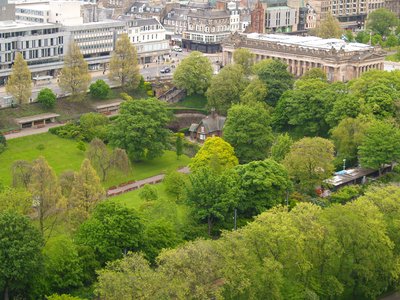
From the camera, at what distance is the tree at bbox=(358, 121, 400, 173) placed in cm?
9394

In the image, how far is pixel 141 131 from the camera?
335 ft

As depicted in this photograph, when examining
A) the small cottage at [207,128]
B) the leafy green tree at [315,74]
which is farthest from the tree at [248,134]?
the leafy green tree at [315,74]

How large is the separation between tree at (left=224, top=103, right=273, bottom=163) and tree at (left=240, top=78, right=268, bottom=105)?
1155 centimetres

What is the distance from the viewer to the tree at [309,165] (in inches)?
3450

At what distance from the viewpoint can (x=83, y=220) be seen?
72562 mm

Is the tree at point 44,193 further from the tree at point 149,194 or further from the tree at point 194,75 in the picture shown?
the tree at point 194,75

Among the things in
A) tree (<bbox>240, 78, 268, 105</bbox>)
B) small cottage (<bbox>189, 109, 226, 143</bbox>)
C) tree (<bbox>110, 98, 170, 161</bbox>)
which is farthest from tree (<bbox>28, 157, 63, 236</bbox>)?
tree (<bbox>240, 78, 268, 105</bbox>)

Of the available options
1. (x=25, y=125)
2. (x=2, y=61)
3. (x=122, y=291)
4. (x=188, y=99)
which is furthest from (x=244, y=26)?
(x=122, y=291)

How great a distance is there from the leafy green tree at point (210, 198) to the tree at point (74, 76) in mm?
48991

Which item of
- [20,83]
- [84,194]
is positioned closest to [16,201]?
[84,194]

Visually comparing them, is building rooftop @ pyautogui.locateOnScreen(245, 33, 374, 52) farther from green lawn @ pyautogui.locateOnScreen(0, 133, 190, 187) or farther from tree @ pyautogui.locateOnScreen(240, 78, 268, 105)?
green lawn @ pyautogui.locateOnScreen(0, 133, 190, 187)

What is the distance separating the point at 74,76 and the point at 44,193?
5008cm

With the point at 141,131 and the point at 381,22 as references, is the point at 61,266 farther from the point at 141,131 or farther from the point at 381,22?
the point at 381,22

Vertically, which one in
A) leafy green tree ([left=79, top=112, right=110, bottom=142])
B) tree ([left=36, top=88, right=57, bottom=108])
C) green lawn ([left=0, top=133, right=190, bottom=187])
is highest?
tree ([left=36, top=88, right=57, bottom=108])
